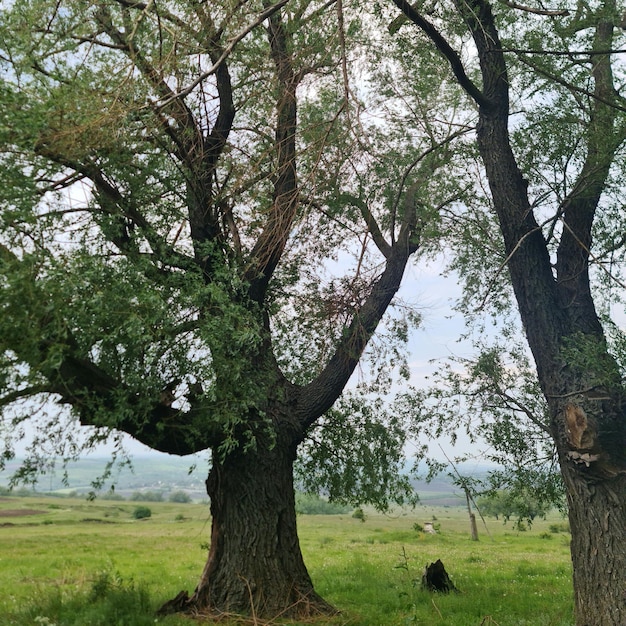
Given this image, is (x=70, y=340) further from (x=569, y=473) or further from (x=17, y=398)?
(x=569, y=473)

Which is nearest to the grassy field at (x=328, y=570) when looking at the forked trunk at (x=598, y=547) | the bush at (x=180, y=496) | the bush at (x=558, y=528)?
the bush at (x=558, y=528)

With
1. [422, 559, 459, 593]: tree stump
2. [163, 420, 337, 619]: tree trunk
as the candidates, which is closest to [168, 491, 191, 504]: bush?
[422, 559, 459, 593]: tree stump

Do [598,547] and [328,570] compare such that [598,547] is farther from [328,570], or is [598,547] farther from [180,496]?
[180,496]

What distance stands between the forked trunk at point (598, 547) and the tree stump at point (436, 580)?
5363mm

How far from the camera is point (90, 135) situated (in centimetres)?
952

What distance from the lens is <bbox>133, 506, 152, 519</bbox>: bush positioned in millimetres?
41969

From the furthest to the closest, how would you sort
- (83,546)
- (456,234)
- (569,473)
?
(83,546), (456,234), (569,473)

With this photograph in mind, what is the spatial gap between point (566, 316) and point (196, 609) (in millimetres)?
8895

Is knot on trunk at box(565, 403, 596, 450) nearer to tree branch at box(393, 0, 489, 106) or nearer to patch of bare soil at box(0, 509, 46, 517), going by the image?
tree branch at box(393, 0, 489, 106)

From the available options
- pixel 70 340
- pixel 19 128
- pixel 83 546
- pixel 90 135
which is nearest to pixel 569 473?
pixel 70 340

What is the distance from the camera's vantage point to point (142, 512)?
42.6 metres

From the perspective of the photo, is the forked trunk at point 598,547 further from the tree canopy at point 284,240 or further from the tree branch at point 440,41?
the tree branch at point 440,41

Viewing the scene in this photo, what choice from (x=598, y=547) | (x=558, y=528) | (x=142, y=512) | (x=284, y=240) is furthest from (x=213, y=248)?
(x=142, y=512)

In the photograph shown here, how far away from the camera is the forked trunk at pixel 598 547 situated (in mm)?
9922
